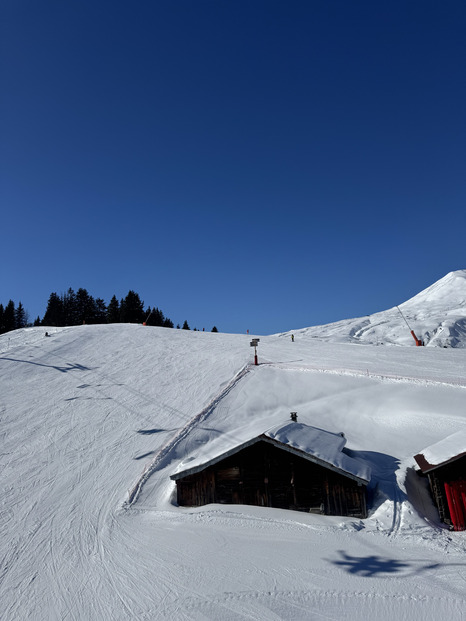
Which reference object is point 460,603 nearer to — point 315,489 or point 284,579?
point 284,579

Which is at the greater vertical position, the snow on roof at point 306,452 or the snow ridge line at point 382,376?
the snow ridge line at point 382,376

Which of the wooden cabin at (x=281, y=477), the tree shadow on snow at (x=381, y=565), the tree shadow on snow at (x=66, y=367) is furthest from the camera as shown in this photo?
the tree shadow on snow at (x=66, y=367)

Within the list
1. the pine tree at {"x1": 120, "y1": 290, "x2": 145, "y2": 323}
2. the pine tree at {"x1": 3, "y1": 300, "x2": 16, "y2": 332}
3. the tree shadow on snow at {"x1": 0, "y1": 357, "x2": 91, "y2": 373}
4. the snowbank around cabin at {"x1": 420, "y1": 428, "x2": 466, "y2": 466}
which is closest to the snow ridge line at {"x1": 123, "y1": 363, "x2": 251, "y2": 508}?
the snowbank around cabin at {"x1": 420, "y1": 428, "x2": 466, "y2": 466}

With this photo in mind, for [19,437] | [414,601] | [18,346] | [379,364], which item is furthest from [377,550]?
[18,346]

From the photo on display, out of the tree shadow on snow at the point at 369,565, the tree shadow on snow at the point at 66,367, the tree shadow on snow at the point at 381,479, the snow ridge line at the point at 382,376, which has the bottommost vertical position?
the tree shadow on snow at the point at 369,565

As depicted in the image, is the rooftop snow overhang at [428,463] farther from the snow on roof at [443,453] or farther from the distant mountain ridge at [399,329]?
the distant mountain ridge at [399,329]

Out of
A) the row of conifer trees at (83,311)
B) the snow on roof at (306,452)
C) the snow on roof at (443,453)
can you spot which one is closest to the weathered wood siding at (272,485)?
the snow on roof at (306,452)

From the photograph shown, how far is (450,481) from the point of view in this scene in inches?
525

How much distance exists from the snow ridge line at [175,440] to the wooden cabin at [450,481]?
440 inches

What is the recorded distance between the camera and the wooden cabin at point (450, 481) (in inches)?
508

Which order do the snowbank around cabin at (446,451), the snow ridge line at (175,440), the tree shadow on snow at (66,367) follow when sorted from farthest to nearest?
the tree shadow on snow at (66,367) < the snow ridge line at (175,440) < the snowbank around cabin at (446,451)

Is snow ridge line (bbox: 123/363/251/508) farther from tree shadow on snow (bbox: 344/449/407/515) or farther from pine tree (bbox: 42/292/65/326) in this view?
pine tree (bbox: 42/292/65/326)

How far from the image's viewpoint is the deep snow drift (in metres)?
9.00

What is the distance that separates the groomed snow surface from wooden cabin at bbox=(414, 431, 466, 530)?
56 cm
